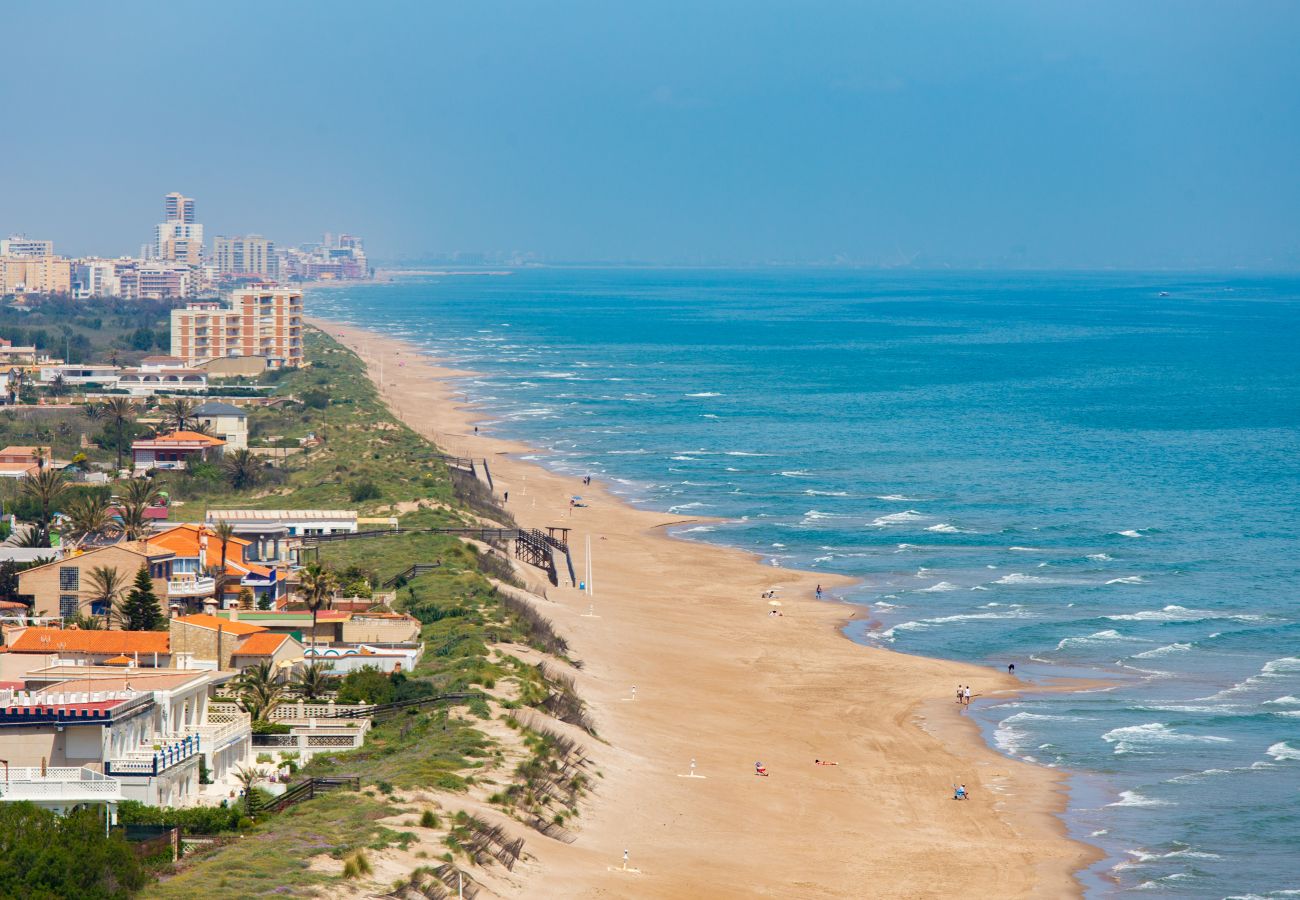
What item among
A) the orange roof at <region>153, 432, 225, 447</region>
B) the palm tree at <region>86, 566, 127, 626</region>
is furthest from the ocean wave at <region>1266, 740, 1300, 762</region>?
the orange roof at <region>153, 432, 225, 447</region>

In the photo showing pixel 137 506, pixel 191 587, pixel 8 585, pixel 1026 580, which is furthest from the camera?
pixel 1026 580

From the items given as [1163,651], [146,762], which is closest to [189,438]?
[1163,651]

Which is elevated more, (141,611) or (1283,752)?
(141,611)

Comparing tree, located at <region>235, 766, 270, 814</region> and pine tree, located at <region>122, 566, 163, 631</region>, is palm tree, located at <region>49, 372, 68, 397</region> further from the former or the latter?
tree, located at <region>235, 766, 270, 814</region>

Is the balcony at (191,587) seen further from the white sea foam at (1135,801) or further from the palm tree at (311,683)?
the white sea foam at (1135,801)

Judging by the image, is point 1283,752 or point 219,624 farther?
point 1283,752

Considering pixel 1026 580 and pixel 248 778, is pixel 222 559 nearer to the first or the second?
pixel 248 778

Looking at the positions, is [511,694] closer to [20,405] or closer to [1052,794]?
[1052,794]
